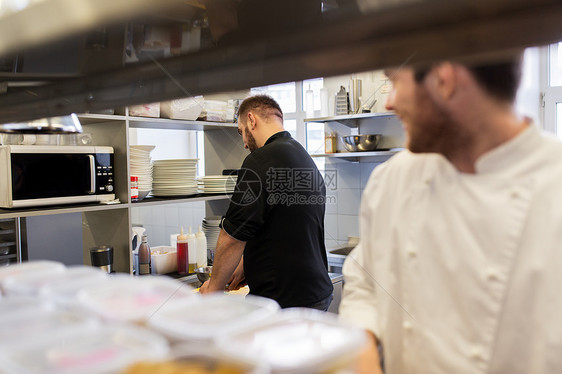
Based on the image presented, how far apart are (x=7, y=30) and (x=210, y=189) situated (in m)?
1.91

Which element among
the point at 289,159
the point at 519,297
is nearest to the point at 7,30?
the point at 519,297

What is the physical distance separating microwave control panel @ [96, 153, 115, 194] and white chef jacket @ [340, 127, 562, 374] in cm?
120

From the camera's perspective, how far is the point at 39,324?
43 centimetres

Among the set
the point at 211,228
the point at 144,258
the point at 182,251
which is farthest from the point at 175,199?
the point at 144,258

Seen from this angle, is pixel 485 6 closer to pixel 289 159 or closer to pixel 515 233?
pixel 515 233

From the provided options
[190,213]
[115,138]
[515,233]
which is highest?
[115,138]

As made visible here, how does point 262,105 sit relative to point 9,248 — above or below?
above

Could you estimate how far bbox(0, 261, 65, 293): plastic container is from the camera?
21.4 inches

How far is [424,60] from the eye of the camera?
1.14 feet

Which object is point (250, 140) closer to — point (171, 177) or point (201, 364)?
point (171, 177)

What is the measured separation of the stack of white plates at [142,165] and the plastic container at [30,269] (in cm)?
139

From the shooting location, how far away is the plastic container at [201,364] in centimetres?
35

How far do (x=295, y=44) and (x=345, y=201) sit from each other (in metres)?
2.74

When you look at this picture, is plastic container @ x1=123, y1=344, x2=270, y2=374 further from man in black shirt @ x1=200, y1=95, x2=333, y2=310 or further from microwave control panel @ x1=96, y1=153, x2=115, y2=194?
microwave control panel @ x1=96, y1=153, x2=115, y2=194
